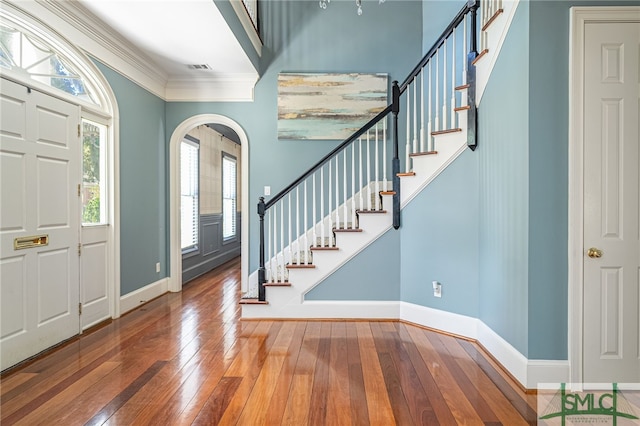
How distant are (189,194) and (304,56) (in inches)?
119

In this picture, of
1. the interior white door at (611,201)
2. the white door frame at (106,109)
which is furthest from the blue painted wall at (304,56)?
the interior white door at (611,201)

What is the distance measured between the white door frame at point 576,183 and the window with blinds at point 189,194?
16.8ft

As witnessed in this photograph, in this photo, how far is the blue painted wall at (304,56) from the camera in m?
4.79

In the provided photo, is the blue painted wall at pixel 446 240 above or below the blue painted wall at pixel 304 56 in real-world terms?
below

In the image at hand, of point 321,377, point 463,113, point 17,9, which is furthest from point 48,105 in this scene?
point 463,113

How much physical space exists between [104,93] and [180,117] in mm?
1321

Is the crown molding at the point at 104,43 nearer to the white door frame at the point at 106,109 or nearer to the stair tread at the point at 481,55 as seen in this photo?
the white door frame at the point at 106,109

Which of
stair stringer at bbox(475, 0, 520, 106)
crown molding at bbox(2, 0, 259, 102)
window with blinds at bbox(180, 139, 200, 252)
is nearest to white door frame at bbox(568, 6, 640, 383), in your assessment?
stair stringer at bbox(475, 0, 520, 106)

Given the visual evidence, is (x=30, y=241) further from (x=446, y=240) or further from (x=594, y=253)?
(x=594, y=253)

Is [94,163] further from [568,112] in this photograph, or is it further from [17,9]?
[568,112]

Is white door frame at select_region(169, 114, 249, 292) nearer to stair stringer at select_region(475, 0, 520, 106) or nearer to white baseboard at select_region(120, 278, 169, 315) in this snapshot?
white baseboard at select_region(120, 278, 169, 315)

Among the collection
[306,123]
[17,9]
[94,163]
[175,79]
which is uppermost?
[175,79]

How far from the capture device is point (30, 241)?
9.05 feet

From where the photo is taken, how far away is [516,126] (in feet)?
8.16
